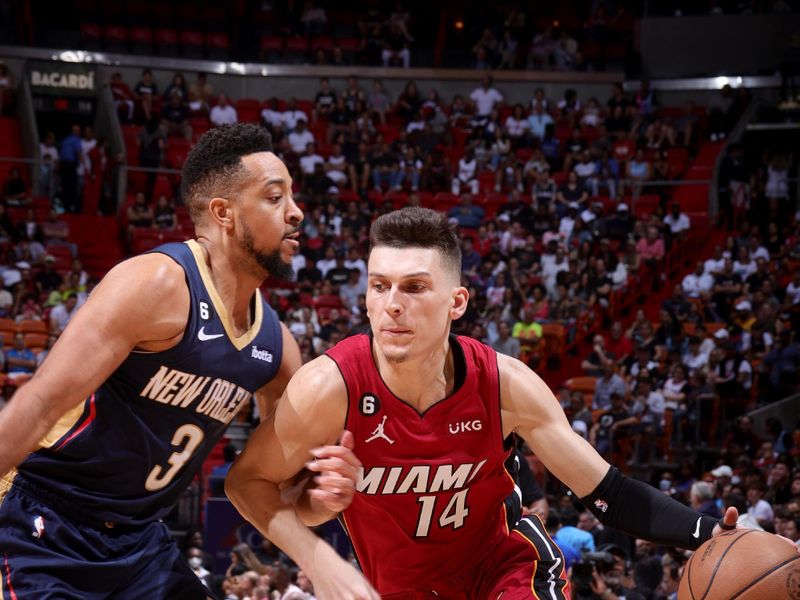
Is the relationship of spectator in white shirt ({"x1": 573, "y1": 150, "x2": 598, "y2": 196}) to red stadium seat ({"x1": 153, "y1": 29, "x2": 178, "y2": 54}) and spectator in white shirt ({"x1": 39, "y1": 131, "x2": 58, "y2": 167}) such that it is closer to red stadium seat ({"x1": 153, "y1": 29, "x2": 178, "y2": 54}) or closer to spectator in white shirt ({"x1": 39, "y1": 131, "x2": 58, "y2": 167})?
red stadium seat ({"x1": 153, "y1": 29, "x2": 178, "y2": 54})

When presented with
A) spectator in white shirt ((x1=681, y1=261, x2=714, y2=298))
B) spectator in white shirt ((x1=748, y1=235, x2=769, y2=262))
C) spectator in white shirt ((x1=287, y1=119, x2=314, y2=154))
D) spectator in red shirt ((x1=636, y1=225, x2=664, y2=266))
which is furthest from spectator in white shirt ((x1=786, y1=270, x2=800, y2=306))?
spectator in white shirt ((x1=287, y1=119, x2=314, y2=154))

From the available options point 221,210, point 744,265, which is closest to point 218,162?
point 221,210

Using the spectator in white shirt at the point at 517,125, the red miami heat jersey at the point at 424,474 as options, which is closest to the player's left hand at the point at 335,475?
the red miami heat jersey at the point at 424,474

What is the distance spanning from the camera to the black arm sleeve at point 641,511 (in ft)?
12.8

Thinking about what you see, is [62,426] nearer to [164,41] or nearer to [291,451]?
[291,451]

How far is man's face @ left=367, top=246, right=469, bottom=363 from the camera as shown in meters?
3.81

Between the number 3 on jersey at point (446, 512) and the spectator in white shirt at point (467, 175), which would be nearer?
the number 3 on jersey at point (446, 512)

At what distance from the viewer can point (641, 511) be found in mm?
3982

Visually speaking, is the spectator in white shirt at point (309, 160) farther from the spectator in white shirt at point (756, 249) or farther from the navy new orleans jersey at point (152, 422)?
the navy new orleans jersey at point (152, 422)

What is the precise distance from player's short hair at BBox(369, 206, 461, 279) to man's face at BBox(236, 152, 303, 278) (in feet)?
1.21

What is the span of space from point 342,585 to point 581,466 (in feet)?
3.40

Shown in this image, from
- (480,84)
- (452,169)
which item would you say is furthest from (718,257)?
(480,84)

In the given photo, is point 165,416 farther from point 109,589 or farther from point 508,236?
point 508,236

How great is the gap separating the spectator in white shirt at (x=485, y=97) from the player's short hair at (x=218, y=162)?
59.7 feet
